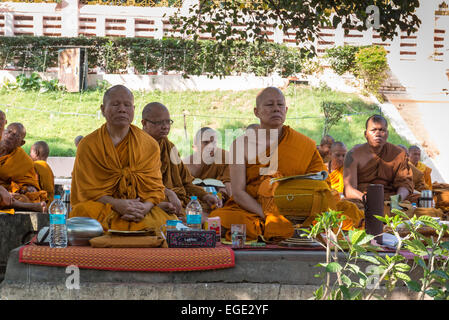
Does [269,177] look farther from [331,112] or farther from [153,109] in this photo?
[331,112]

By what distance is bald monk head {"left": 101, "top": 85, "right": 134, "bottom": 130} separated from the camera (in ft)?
16.5

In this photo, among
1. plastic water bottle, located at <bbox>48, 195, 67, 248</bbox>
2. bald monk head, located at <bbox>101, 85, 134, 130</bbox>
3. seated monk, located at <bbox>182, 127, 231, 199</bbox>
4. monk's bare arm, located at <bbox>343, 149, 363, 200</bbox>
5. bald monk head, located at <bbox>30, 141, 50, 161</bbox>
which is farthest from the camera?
bald monk head, located at <bbox>30, 141, 50, 161</bbox>

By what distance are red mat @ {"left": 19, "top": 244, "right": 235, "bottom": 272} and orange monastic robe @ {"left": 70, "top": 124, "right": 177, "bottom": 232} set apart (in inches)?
31.2

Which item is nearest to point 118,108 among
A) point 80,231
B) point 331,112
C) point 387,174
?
point 80,231

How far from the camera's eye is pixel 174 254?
13.1ft

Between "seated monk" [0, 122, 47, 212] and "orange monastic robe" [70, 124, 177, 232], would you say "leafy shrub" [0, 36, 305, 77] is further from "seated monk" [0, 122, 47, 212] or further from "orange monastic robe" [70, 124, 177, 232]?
"orange monastic robe" [70, 124, 177, 232]

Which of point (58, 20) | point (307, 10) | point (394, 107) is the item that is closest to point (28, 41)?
point (58, 20)

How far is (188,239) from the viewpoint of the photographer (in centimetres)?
426

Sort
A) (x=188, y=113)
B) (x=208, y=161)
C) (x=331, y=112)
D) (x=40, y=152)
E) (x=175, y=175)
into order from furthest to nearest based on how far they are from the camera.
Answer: (x=188, y=113) < (x=331, y=112) < (x=40, y=152) < (x=208, y=161) < (x=175, y=175)

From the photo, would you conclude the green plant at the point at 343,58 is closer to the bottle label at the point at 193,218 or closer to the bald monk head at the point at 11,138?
the bald monk head at the point at 11,138

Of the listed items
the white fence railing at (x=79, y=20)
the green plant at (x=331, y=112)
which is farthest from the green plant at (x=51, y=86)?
the green plant at (x=331, y=112)

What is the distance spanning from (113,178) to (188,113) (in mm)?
11809

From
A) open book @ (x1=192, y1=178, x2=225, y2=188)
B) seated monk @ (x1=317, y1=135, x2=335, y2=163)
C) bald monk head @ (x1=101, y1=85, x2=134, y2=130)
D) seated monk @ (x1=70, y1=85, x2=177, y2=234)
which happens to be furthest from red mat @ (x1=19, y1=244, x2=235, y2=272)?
seated monk @ (x1=317, y1=135, x2=335, y2=163)
